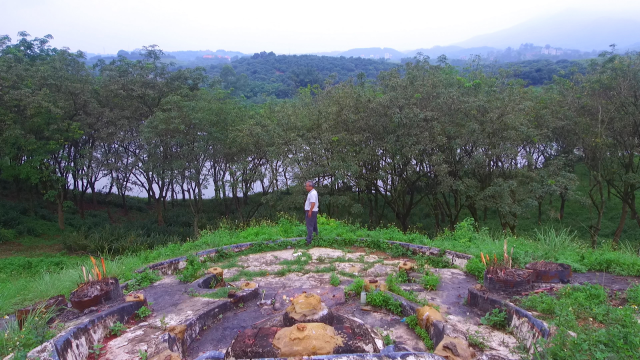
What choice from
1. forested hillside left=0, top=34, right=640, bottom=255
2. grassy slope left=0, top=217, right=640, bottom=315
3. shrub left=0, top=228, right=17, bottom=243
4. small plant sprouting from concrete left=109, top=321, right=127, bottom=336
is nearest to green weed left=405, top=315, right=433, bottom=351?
grassy slope left=0, top=217, right=640, bottom=315

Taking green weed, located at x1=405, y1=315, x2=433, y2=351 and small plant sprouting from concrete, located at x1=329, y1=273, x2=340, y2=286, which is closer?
green weed, located at x1=405, y1=315, x2=433, y2=351

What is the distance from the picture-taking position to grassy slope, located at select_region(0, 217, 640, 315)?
594cm

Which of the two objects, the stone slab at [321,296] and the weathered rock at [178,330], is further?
the stone slab at [321,296]

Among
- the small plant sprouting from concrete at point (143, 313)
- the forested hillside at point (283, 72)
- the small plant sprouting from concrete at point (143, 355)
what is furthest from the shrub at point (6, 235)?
the forested hillside at point (283, 72)

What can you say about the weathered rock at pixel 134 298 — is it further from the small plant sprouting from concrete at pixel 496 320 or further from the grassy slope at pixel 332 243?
the small plant sprouting from concrete at pixel 496 320

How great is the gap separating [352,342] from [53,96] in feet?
49.9

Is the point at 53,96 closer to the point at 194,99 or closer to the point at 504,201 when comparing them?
the point at 194,99

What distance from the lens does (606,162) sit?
589 inches

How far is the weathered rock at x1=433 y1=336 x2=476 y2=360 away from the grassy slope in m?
2.76

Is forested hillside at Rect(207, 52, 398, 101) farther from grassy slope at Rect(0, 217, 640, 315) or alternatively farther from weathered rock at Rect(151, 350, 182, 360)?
weathered rock at Rect(151, 350, 182, 360)

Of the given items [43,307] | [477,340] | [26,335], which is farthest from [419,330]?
[43,307]

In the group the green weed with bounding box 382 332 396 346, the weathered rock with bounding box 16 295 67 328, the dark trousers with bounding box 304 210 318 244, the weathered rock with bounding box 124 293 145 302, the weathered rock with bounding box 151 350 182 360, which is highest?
the dark trousers with bounding box 304 210 318 244

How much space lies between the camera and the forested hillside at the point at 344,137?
12555 mm

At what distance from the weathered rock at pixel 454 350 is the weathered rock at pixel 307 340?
99 cm
